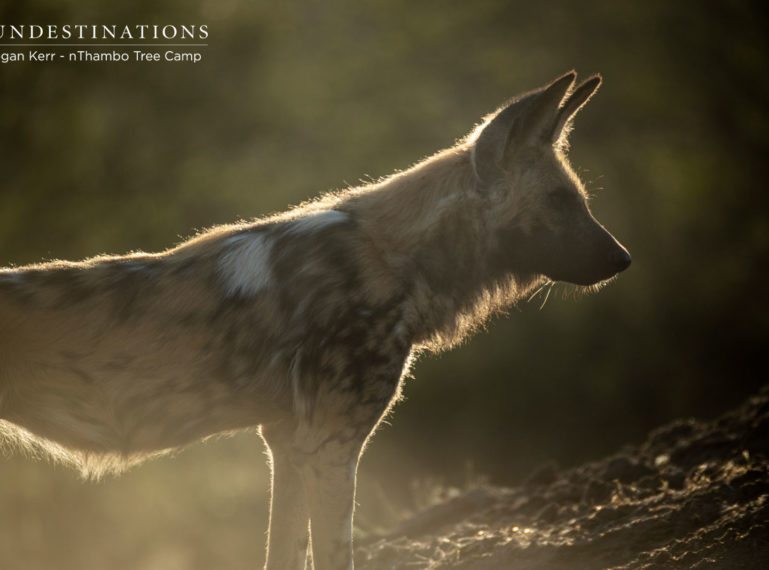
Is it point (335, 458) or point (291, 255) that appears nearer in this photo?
point (335, 458)

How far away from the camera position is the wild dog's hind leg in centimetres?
374

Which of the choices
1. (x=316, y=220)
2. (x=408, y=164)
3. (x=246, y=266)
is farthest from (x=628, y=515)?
(x=408, y=164)

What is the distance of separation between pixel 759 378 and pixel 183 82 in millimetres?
7332

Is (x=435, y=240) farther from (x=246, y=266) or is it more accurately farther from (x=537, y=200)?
(x=246, y=266)

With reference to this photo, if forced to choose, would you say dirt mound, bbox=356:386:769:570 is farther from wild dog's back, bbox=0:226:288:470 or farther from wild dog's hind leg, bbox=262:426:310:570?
wild dog's back, bbox=0:226:288:470

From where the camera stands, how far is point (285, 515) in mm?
3762

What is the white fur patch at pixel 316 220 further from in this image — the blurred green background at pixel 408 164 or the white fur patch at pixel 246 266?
the blurred green background at pixel 408 164

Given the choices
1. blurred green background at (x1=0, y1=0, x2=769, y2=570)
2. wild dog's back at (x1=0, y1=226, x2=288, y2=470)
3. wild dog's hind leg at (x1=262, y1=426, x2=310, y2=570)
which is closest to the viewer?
wild dog's back at (x1=0, y1=226, x2=288, y2=470)

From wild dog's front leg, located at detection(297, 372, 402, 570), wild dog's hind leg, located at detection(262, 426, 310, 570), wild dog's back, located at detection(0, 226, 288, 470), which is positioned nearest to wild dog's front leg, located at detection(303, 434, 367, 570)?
wild dog's front leg, located at detection(297, 372, 402, 570)

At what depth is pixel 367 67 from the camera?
1003 centimetres

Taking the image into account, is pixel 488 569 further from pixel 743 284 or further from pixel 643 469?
pixel 743 284

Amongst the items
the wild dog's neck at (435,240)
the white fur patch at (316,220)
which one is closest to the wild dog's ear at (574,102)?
the wild dog's neck at (435,240)

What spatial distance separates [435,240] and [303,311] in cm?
61

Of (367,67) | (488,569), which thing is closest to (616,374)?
(367,67)
